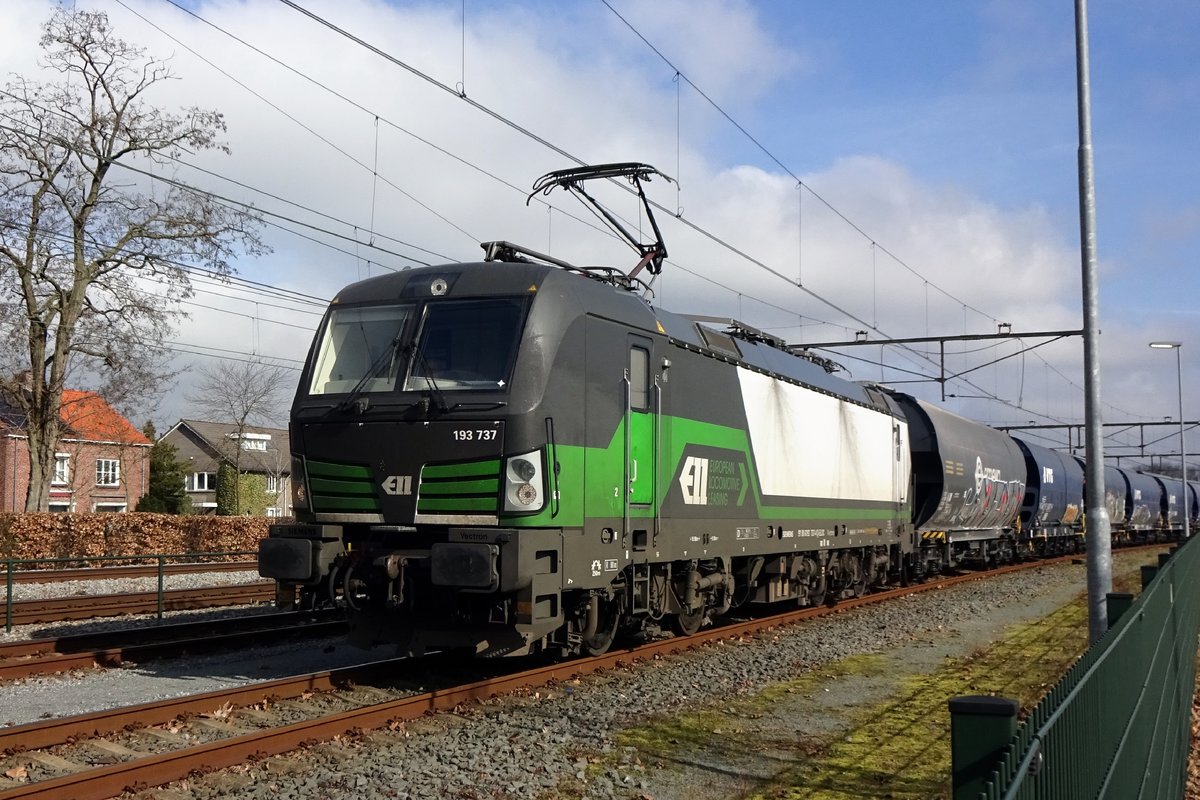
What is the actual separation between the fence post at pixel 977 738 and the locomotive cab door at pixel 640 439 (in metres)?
7.44

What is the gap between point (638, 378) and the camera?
1066 cm

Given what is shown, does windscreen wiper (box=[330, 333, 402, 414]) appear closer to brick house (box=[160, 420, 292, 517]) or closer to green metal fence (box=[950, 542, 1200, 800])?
green metal fence (box=[950, 542, 1200, 800])

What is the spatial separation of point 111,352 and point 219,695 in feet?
83.5

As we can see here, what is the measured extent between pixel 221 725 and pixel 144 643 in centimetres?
518

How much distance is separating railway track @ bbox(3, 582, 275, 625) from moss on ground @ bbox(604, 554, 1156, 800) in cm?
966

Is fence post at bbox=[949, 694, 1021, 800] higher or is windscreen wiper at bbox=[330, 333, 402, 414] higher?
windscreen wiper at bbox=[330, 333, 402, 414]

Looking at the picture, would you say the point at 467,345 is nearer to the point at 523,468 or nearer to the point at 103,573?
the point at 523,468

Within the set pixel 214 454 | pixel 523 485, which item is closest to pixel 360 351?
pixel 523 485

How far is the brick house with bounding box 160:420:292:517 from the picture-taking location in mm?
65625

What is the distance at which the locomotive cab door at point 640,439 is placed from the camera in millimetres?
10312

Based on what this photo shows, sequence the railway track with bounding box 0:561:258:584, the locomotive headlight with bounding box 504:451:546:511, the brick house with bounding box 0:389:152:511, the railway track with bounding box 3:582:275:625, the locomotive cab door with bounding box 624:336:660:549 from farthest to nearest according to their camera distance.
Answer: the brick house with bounding box 0:389:152:511, the railway track with bounding box 0:561:258:584, the railway track with bounding box 3:582:275:625, the locomotive cab door with bounding box 624:336:660:549, the locomotive headlight with bounding box 504:451:546:511

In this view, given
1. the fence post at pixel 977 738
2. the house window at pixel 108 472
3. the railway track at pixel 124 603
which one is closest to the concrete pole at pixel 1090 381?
the fence post at pixel 977 738

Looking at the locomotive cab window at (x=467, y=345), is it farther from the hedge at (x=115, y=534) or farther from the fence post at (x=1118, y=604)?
the hedge at (x=115, y=534)

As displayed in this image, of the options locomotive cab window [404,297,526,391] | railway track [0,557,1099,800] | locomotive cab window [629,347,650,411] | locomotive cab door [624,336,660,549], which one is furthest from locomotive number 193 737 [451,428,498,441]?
railway track [0,557,1099,800]
